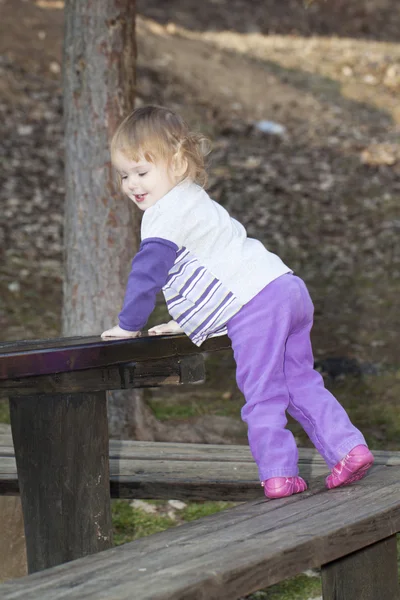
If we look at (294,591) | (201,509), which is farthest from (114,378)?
(201,509)

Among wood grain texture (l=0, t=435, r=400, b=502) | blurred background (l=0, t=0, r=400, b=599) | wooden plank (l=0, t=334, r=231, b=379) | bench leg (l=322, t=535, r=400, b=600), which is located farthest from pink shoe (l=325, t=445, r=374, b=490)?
blurred background (l=0, t=0, r=400, b=599)

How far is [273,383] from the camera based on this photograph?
3297mm

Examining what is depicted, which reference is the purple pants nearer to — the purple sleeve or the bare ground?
the purple sleeve

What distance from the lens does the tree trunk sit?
5.75 m

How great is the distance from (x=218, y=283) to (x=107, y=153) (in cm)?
265

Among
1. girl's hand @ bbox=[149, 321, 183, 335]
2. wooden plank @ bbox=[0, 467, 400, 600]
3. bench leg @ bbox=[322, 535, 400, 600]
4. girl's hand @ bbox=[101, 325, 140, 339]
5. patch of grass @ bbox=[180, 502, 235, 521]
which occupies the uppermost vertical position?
girl's hand @ bbox=[101, 325, 140, 339]

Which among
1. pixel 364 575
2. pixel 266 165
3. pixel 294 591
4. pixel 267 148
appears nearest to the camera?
pixel 364 575

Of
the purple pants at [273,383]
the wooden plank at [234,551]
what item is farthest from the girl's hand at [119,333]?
the wooden plank at [234,551]

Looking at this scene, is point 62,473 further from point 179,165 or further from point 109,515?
point 179,165

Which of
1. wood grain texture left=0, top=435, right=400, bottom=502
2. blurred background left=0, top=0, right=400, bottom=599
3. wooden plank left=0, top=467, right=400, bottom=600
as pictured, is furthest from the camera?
blurred background left=0, top=0, right=400, bottom=599

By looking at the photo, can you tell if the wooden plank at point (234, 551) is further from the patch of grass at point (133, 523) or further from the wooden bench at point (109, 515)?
the patch of grass at point (133, 523)

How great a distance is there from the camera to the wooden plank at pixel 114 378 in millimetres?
2980

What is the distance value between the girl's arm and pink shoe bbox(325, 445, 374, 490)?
842 mm

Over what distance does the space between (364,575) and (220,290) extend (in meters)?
1.05
